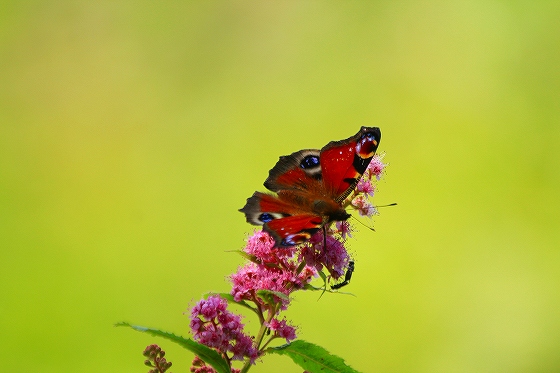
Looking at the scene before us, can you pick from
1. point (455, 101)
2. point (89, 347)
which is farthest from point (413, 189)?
point (89, 347)

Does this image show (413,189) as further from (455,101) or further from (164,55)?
(164,55)

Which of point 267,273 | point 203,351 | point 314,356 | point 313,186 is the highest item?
point 313,186

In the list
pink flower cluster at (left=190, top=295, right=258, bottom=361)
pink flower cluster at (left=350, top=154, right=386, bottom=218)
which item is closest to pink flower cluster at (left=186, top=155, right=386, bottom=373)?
pink flower cluster at (left=190, top=295, right=258, bottom=361)

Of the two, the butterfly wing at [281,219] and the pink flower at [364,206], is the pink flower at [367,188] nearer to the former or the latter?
the pink flower at [364,206]

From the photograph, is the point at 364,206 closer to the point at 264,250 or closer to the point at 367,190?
the point at 367,190

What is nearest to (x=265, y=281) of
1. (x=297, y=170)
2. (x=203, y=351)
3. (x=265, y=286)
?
(x=265, y=286)

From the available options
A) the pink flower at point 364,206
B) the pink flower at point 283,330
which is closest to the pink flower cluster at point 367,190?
the pink flower at point 364,206

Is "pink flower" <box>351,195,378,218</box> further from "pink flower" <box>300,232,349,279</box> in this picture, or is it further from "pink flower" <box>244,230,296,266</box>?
"pink flower" <box>244,230,296,266</box>
